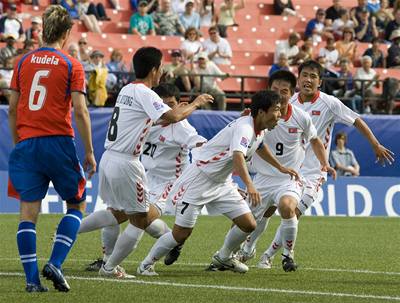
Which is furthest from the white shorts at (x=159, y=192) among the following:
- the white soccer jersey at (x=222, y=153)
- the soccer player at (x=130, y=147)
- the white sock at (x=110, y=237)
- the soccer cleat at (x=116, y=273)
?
the soccer player at (x=130, y=147)

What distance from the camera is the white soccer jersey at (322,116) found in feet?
42.8

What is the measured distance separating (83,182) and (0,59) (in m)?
14.5

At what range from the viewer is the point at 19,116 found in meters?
9.55

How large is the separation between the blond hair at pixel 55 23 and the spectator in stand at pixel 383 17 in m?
22.2

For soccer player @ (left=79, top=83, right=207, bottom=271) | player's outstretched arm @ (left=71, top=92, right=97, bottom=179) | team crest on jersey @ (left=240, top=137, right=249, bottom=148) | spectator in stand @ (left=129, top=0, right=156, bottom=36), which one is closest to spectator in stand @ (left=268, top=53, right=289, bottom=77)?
spectator in stand @ (left=129, top=0, right=156, bottom=36)

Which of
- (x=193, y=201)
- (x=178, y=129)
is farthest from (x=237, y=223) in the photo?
(x=178, y=129)

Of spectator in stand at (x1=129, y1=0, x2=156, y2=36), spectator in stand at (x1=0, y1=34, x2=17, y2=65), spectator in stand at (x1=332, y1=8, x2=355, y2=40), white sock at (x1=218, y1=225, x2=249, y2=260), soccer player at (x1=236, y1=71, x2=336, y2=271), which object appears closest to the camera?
white sock at (x1=218, y1=225, x2=249, y2=260)

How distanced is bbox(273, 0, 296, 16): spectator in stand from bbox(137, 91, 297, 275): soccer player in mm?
19529

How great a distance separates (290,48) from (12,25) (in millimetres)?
6582

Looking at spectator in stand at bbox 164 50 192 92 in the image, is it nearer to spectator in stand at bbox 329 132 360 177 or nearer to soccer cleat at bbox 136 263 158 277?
spectator in stand at bbox 329 132 360 177

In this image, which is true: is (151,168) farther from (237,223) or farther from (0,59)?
(0,59)

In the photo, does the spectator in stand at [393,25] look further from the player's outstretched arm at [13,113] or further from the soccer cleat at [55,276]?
the soccer cleat at [55,276]

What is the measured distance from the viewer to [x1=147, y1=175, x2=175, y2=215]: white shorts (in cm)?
1242

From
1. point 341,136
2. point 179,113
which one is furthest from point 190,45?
point 179,113
